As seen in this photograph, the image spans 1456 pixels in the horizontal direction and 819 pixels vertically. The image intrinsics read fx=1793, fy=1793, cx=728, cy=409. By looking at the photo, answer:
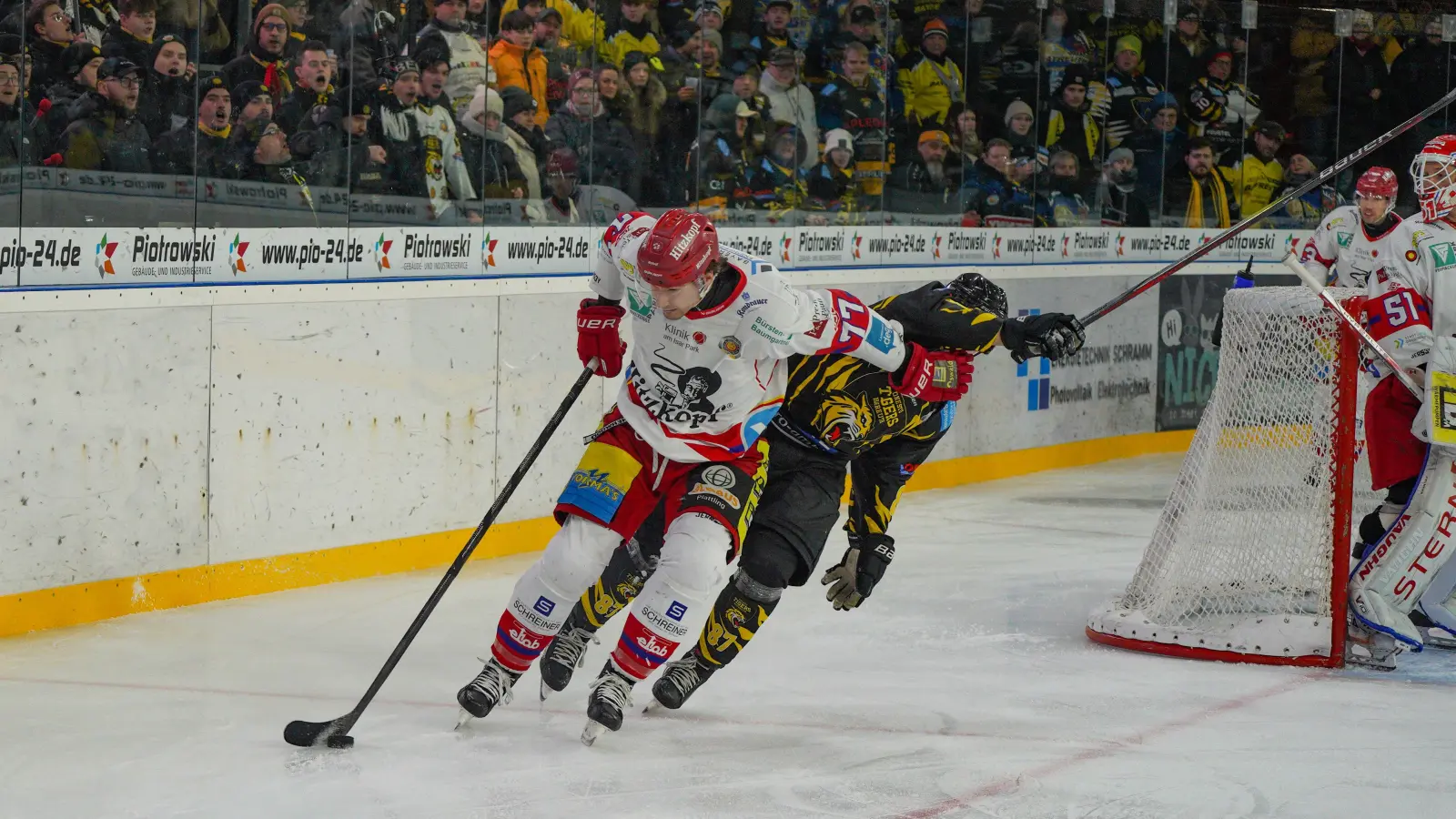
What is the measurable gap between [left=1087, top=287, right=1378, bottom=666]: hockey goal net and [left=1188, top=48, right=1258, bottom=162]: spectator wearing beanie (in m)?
5.13

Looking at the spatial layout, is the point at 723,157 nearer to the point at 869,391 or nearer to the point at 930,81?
the point at 930,81

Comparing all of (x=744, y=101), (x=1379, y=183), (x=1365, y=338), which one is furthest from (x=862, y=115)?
(x=1365, y=338)

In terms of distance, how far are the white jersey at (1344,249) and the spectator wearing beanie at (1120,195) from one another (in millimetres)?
1372

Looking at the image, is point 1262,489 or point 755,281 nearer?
point 755,281

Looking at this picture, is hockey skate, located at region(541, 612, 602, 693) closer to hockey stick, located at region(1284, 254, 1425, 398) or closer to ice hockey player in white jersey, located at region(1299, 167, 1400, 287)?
hockey stick, located at region(1284, 254, 1425, 398)

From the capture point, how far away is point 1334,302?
194 inches

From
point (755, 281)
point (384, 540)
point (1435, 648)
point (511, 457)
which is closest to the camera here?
point (755, 281)

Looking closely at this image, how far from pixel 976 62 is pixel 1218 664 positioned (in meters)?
4.61

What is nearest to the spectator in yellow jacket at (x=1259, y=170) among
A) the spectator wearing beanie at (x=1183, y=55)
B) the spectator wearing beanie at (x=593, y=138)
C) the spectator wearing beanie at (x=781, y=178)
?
the spectator wearing beanie at (x=1183, y=55)

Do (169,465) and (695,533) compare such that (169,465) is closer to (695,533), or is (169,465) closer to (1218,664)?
(695,533)

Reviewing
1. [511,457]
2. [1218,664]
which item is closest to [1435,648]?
[1218,664]

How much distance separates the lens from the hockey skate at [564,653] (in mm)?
4211

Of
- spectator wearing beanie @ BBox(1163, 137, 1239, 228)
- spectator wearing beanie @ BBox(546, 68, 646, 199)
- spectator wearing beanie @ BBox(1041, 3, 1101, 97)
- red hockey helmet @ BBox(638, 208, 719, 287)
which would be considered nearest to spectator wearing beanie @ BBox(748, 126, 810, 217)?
spectator wearing beanie @ BBox(546, 68, 646, 199)

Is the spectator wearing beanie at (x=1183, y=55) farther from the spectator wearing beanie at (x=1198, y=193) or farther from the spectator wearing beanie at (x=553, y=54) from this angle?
the spectator wearing beanie at (x=553, y=54)
